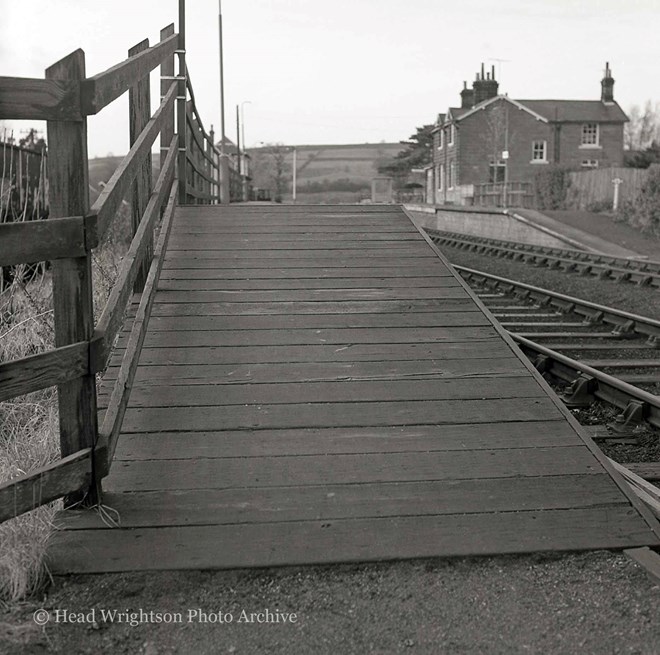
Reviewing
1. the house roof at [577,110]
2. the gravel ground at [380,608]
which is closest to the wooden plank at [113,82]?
the gravel ground at [380,608]

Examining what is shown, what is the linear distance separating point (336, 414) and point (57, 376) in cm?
148

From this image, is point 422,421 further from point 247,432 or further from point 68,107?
point 68,107

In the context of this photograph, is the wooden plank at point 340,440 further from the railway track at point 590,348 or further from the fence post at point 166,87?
the fence post at point 166,87

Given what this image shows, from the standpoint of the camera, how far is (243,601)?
2740 millimetres

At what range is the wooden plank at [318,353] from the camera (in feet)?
15.4

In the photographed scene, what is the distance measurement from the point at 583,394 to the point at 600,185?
2712 cm

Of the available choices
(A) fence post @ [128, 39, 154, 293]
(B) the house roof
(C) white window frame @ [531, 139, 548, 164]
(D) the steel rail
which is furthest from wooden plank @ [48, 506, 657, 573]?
(B) the house roof

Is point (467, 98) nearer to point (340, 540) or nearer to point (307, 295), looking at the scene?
point (307, 295)

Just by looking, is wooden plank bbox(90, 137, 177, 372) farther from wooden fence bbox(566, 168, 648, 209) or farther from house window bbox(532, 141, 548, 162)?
house window bbox(532, 141, 548, 162)

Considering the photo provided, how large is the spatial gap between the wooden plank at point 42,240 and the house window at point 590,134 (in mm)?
57217

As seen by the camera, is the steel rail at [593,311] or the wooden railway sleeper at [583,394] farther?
the steel rail at [593,311]

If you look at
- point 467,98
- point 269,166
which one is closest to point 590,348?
point 467,98

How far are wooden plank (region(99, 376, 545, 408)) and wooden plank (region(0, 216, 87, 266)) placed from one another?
1220mm

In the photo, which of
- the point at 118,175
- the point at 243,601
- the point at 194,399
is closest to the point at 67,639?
the point at 243,601
